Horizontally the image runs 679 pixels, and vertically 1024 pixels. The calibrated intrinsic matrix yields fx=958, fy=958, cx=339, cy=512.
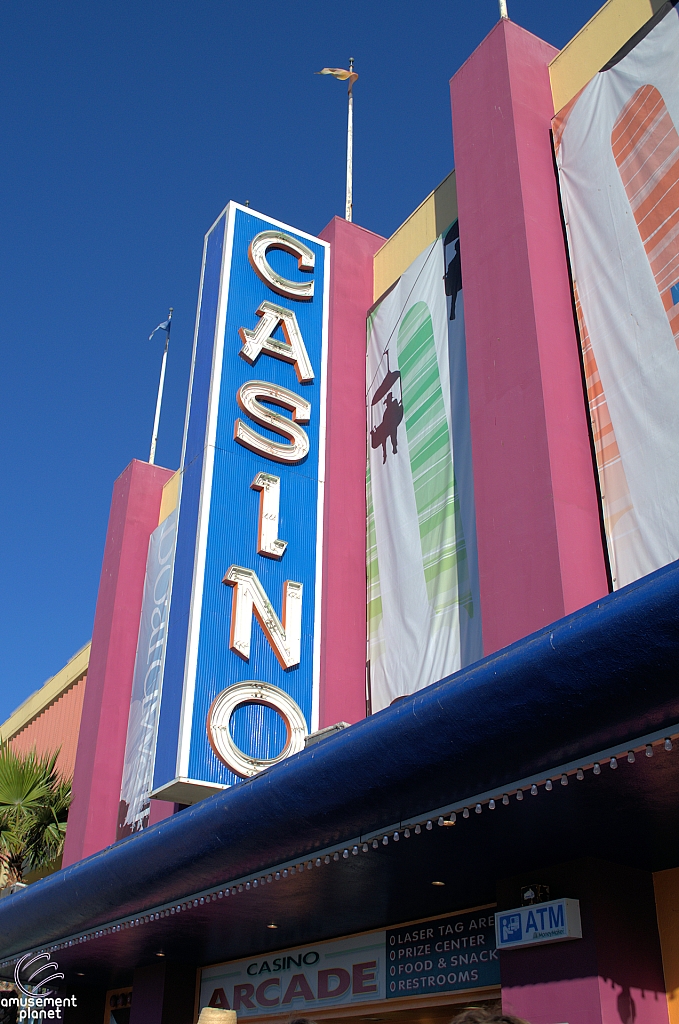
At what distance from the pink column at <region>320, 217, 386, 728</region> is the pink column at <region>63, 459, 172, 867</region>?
7051mm

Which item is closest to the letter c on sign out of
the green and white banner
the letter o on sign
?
the green and white banner

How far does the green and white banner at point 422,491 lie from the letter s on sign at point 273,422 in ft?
4.75

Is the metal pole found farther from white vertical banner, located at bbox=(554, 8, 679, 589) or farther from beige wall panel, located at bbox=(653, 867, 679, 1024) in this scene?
beige wall panel, located at bbox=(653, 867, 679, 1024)

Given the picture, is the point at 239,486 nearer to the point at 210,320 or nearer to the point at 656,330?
the point at 210,320

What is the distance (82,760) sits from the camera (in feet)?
62.7

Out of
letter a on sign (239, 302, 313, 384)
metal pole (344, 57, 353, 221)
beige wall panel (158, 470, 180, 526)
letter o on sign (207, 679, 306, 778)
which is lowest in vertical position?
letter o on sign (207, 679, 306, 778)

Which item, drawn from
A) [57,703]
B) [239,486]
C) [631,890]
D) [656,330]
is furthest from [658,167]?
[57,703]

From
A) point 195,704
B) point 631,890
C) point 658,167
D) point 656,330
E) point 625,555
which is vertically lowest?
point 631,890

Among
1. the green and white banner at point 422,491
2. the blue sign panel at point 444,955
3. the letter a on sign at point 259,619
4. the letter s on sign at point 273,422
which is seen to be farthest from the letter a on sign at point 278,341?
the blue sign panel at point 444,955

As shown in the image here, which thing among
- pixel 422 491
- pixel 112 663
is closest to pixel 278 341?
pixel 422 491

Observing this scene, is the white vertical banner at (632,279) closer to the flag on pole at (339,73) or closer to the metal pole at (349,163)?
the metal pole at (349,163)

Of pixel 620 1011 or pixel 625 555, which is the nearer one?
pixel 620 1011

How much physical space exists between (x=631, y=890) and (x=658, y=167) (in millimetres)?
7377

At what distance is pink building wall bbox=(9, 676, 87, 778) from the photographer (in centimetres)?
2419
